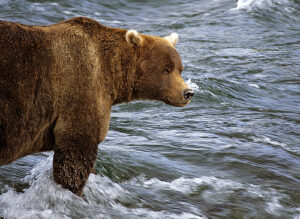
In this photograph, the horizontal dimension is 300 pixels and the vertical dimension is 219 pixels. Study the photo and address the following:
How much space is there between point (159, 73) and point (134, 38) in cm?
48

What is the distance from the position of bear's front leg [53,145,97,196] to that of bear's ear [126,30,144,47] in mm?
1211

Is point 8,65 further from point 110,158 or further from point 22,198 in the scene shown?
point 110,158

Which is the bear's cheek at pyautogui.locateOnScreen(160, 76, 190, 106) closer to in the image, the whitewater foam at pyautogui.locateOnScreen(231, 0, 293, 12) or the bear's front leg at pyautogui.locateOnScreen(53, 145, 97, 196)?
the bear's front leg at pyautogui.locateOnScreen(53, 145, 97, 196)

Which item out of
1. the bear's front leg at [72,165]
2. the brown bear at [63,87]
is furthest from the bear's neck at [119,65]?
the bear's front leg at [72,165]

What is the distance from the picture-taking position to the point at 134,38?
5414 mm

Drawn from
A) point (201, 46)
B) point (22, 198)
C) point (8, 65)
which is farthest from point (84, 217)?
point (201, 46)

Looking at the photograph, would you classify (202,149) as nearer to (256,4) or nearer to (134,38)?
(134,38)

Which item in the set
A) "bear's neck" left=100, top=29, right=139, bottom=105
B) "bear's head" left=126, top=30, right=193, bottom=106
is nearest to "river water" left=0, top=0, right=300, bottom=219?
"bear's neck" left=100, top=29, right=139, bottom=105

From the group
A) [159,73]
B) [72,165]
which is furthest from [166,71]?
[72,165]

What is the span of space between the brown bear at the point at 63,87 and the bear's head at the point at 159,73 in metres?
0.08

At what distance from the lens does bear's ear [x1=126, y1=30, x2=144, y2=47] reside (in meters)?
5.39

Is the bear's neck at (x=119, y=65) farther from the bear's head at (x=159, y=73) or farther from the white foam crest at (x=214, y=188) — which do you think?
the white foam crest at (x=214, y=188)

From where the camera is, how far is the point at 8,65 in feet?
15.3

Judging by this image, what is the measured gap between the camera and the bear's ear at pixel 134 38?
17.7ft
